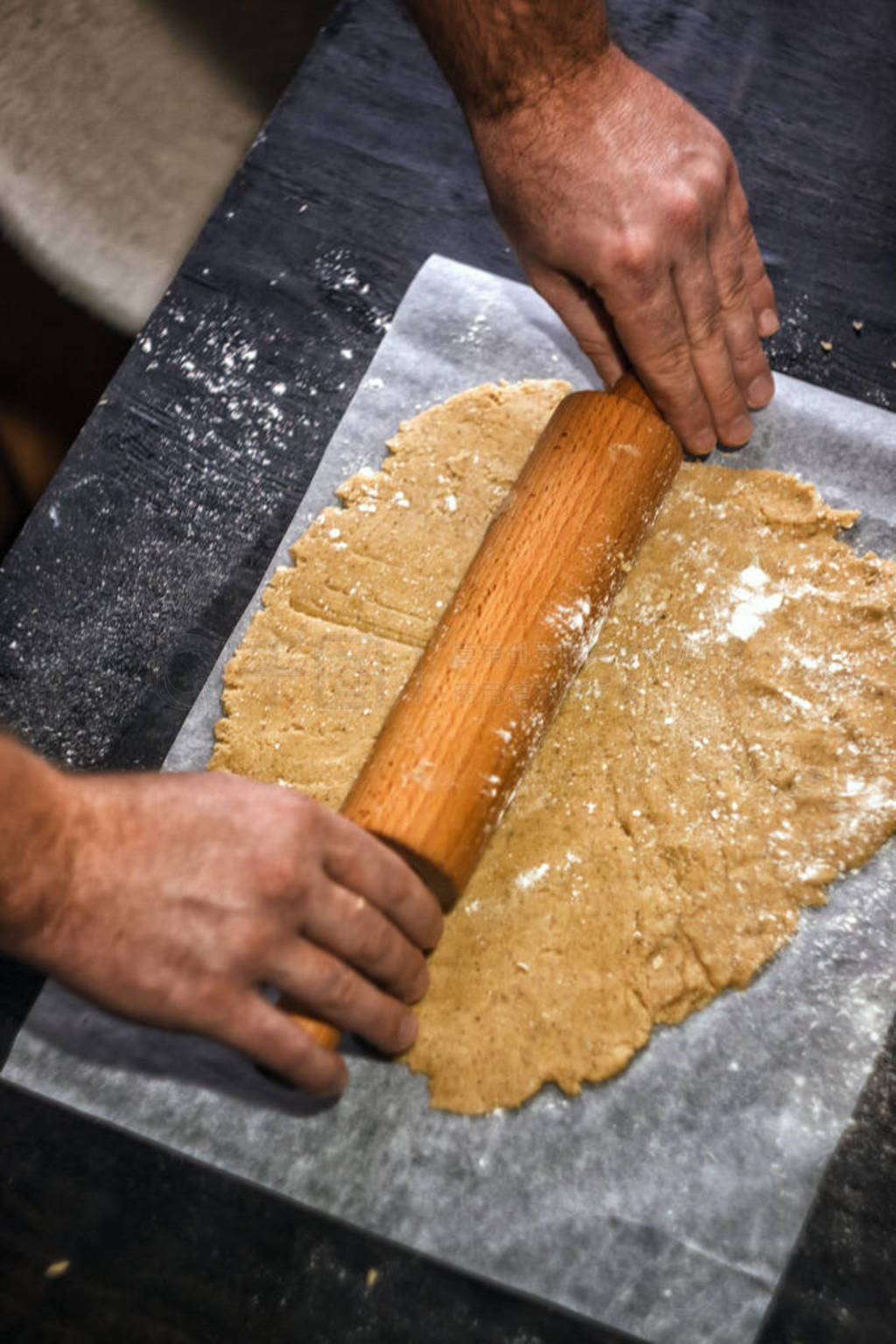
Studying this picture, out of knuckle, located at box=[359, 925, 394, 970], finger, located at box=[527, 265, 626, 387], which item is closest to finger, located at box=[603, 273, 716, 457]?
finger, located at box=[527, 265, 626, 387]

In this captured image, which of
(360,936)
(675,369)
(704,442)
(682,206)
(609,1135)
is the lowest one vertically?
(609,1135)

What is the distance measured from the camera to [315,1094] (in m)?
1.77

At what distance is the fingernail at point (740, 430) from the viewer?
89.7 inches

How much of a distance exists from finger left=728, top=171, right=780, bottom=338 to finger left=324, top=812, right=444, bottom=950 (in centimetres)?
135

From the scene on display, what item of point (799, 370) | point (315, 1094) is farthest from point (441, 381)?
point (315, 1094)

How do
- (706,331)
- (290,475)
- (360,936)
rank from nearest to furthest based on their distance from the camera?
1. (360,936)
2. (706,331)
3. (290,475)

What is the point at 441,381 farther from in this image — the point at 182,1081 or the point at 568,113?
the point at 182,1081

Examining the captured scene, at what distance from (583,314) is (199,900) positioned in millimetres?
1364

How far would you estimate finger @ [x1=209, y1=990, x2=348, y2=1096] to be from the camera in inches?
64.7

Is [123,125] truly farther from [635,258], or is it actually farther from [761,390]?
[761,390]

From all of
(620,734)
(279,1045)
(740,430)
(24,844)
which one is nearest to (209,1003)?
(279,1045)

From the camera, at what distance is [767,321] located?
2.31 meters

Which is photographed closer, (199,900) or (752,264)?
(199,900)

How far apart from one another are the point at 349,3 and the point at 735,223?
1.47m
